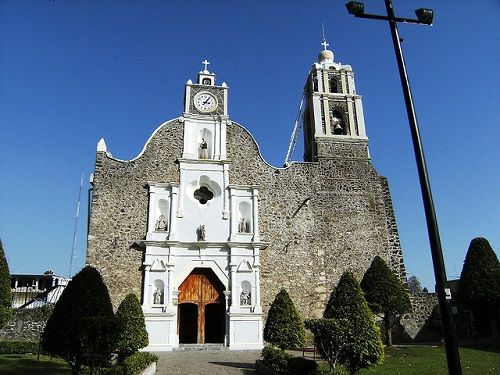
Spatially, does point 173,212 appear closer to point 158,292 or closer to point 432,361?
point 158,292

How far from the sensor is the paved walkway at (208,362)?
40.1ft

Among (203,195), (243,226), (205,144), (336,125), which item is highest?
(336,125)

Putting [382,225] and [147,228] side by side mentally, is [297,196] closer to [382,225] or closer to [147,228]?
[382,225]

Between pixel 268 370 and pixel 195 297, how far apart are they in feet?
28.7

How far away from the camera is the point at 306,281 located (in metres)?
20.1

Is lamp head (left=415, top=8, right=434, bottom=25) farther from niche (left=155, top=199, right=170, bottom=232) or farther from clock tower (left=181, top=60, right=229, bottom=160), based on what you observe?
niche (left=155, top=199, right=170, bottom=232)

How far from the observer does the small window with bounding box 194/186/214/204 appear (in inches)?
834

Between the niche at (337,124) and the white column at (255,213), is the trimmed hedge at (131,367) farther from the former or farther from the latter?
the niche at (337,124)

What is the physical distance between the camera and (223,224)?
806 inches

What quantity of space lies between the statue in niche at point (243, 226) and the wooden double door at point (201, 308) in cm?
250

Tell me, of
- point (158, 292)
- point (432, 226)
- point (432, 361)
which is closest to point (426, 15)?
point (432, 226)

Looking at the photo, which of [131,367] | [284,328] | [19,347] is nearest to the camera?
[131,367]

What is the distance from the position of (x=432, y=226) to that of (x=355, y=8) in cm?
397

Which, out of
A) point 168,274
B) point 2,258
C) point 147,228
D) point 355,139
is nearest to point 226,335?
point 168,274
